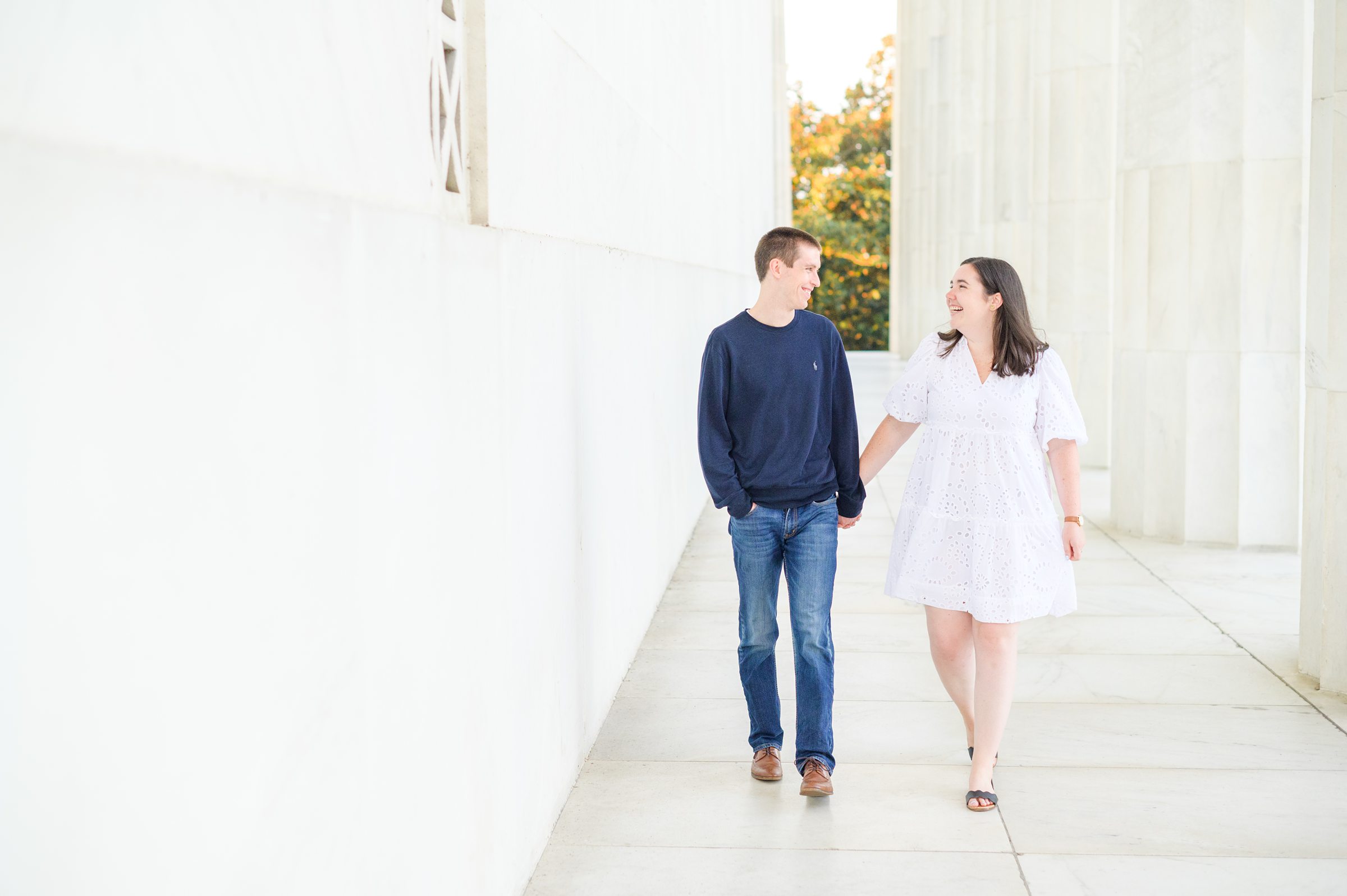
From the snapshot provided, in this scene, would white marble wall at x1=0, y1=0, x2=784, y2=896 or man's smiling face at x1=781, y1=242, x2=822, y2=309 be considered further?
man's smiling face at x1=781, y1=242, x2=822, y2=309

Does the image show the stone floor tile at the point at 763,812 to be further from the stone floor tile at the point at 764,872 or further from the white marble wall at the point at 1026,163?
the white marble wall at the point at 1026,163

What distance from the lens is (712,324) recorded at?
13.7 metres

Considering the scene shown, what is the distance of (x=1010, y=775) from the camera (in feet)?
18.1

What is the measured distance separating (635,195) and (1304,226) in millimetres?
5895

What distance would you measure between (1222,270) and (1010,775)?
6618 mm

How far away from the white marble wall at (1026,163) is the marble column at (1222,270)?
212 inches

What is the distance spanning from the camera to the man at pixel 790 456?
5160 millimetres

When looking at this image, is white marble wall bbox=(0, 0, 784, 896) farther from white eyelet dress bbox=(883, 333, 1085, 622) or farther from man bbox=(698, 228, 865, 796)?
white eyelet dress bbox=(883, 333, 1085, 622)

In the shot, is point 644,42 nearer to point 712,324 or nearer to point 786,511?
point 786,511

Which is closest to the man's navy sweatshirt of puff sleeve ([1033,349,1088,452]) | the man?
the man

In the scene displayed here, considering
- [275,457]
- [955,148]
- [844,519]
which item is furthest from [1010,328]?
[955,148]

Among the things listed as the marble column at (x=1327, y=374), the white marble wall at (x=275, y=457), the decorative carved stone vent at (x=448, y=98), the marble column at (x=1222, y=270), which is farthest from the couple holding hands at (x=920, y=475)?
the marble column at (x=1222, y=270)

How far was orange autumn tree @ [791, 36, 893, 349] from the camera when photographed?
195 ft

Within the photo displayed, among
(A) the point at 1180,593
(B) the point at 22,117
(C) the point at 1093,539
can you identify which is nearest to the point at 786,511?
(B) the point at 22,117
